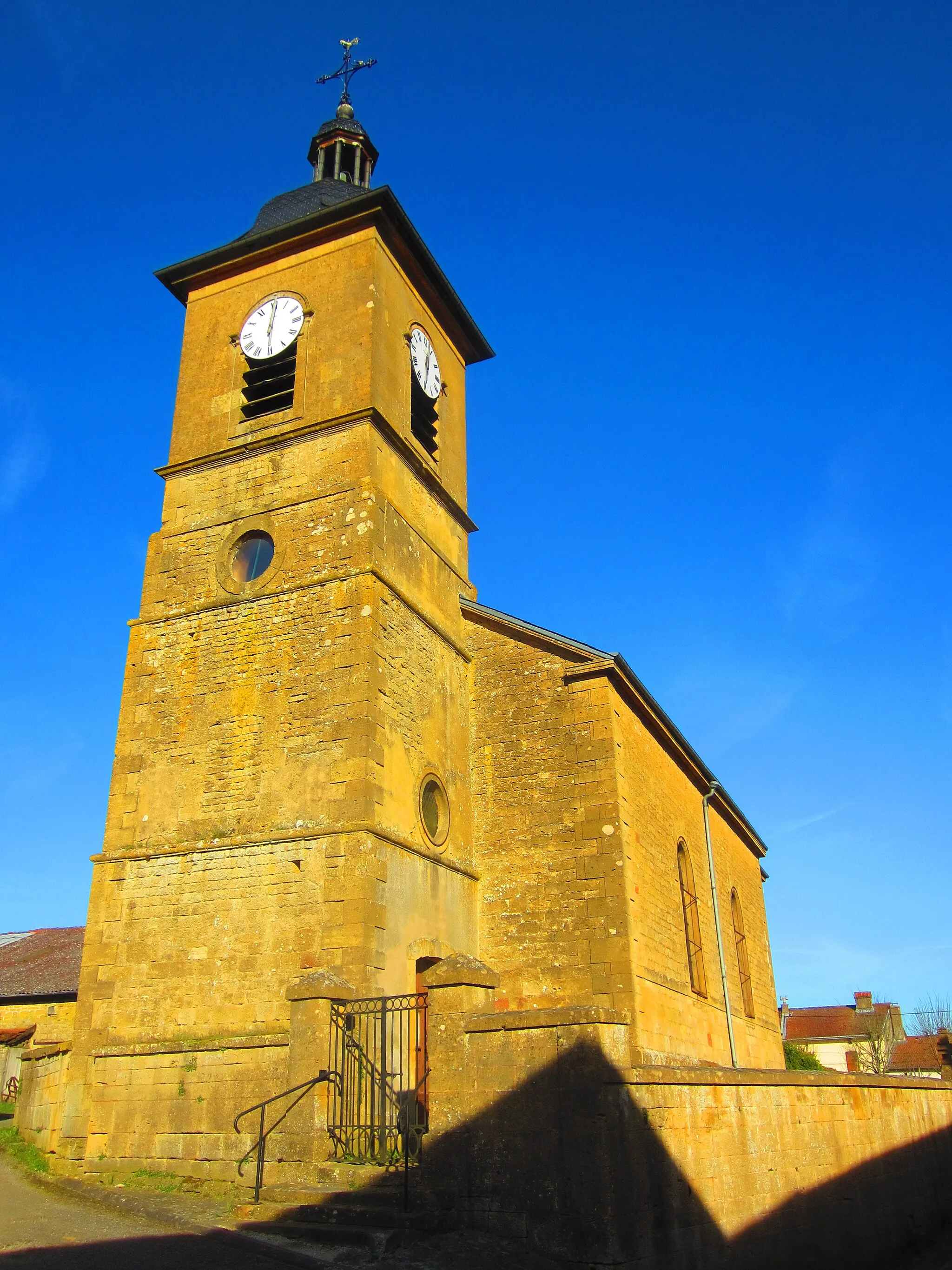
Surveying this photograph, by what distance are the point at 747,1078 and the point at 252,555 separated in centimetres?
853

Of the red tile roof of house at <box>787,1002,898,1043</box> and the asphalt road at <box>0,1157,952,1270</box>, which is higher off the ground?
the red tile roof of house at <box>787,1002,898,1043</box>

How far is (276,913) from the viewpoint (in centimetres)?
1084

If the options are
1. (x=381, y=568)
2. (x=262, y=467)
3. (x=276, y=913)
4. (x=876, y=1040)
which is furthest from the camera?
(x=876, y=1040)

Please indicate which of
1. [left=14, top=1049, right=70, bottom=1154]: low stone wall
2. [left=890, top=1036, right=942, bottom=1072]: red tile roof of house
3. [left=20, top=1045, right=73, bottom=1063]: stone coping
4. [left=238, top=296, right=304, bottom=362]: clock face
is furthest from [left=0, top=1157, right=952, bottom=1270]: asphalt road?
[left=890, top=1036, right=942, bottom=1072]: red tile roof of house

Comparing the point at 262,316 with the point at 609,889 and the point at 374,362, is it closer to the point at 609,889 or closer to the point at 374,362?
the point at 374,362

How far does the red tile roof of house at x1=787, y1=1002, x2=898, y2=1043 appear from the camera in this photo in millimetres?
44250

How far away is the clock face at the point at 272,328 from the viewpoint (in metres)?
15.0

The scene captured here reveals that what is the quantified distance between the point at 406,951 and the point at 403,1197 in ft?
11.1

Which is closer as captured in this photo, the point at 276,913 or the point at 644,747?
the point at 276,913

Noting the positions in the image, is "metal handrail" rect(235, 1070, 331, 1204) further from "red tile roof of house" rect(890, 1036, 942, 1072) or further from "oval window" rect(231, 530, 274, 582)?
"red tile roof of house" rect(890, 1036, 942, 1072)

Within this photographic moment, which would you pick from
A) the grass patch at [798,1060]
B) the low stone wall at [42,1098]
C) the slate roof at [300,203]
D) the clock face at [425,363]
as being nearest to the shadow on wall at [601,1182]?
the low stone wall at [42,1098]

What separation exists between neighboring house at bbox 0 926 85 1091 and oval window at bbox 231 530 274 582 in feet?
24.3

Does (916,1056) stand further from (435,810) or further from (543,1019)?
(543,1019)

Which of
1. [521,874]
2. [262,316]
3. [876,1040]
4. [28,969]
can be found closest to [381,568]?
[521,874]
